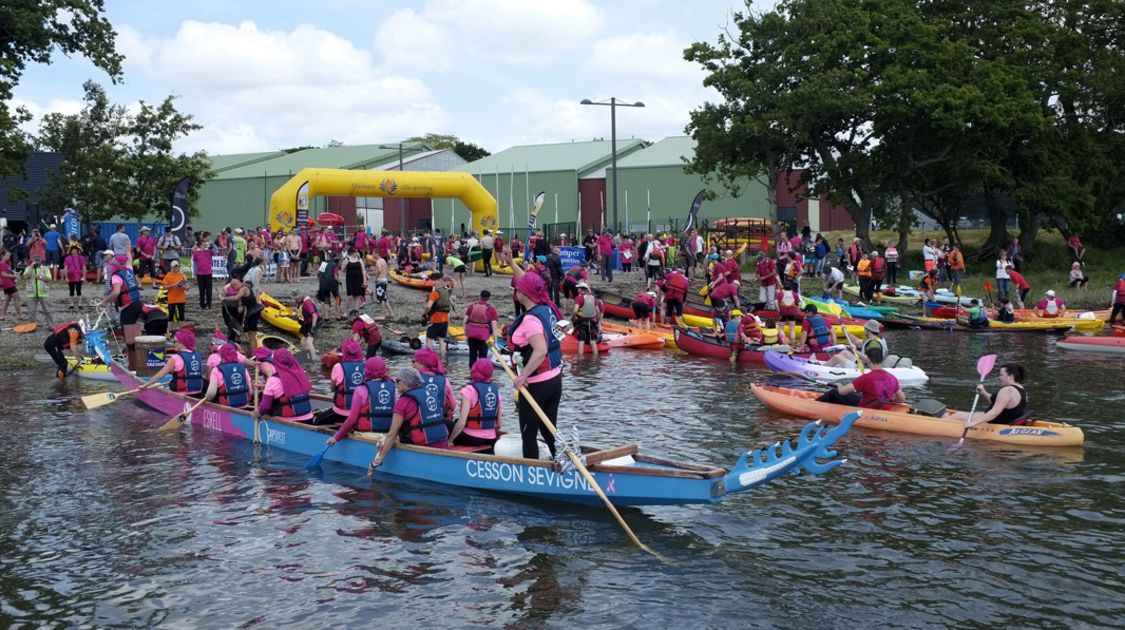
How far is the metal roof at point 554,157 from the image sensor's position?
6288 centimetres

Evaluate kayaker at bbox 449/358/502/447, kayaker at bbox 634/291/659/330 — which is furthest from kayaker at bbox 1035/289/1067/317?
kayaker at bbox 449/358/502/447

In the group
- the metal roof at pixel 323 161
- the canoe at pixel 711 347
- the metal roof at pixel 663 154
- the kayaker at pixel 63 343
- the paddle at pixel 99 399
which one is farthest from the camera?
the metal roof at pixel 323 161

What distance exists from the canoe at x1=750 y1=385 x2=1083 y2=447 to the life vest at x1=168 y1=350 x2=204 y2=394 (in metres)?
8.97

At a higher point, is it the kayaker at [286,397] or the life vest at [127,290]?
the life vest at [127,290]

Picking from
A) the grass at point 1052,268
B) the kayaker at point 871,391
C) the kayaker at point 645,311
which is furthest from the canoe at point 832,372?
the grass at point 1052,268

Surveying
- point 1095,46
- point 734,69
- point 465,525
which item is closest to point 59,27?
point 734,69

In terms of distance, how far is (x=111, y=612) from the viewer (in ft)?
28.2

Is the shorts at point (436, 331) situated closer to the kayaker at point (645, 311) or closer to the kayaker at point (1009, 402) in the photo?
the kayaker at point (645, 311)

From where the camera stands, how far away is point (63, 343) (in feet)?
68.2

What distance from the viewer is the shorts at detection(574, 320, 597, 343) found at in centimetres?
2417

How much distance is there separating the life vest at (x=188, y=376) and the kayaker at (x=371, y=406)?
4.79m

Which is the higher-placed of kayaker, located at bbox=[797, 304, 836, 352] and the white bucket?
kayaker, located at bbox=[797, 304, 836, 352]

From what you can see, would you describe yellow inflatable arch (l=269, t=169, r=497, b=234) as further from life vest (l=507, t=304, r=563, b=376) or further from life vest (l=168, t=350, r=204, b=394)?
life vest (l=507, t=304, r=563, b=376)

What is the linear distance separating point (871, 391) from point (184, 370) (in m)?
10.5
